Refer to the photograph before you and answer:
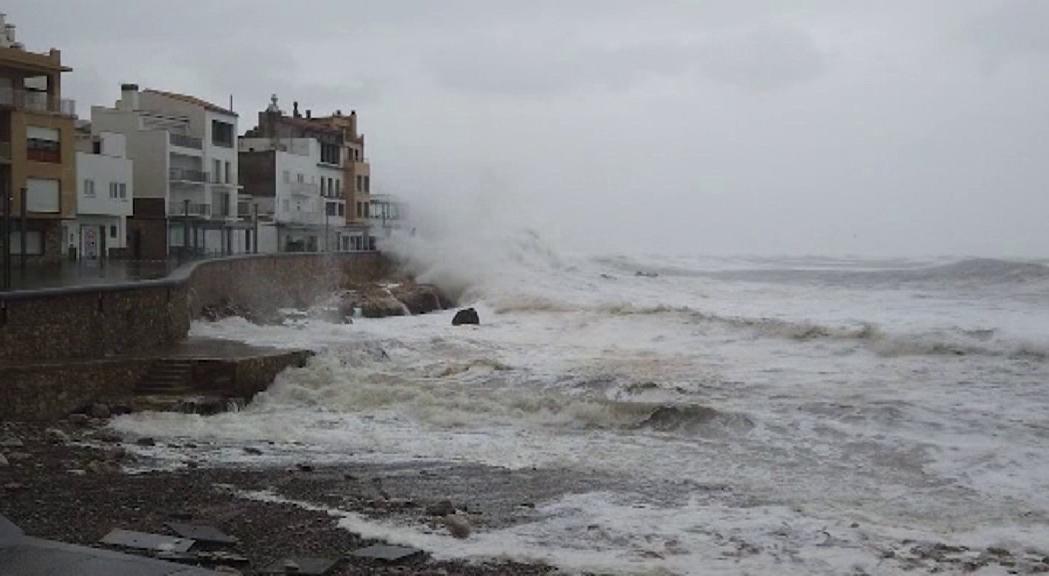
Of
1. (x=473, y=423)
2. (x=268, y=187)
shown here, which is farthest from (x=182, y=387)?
(x=268, y=187)

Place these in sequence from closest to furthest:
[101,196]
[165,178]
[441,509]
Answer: [441,509]
[101,196]
[165,178]

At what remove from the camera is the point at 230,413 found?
1630 cm

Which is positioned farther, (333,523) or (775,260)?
(775,260)

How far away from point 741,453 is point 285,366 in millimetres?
8360

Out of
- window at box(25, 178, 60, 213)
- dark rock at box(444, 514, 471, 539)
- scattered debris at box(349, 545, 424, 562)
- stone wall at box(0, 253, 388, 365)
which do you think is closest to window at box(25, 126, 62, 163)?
window at box(25, 178, 60, 213)

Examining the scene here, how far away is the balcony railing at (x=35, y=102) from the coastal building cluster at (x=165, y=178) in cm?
4

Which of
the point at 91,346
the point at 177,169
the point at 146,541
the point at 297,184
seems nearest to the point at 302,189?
the point at 297,184

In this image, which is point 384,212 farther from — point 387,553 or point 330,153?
point 387,553

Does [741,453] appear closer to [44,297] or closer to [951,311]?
[44,297]

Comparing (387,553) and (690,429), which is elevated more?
(387,553)

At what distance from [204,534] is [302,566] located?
3.96 feet

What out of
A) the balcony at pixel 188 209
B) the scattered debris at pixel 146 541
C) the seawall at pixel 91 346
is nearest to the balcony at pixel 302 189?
the balcony at pixel 188 209

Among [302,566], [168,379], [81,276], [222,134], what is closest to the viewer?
[302,566]

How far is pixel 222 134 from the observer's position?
176 ft
